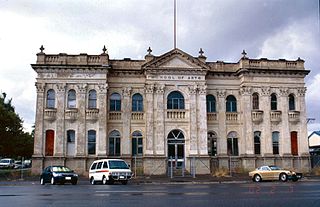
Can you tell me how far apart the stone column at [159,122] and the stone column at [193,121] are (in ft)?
8.67

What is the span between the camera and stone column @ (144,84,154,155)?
36250mm

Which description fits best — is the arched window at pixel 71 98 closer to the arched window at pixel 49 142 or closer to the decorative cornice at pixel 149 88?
the arched window at pixel 49 142

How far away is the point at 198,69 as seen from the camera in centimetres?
3784

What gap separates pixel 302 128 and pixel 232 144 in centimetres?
715

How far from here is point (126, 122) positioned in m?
37.6

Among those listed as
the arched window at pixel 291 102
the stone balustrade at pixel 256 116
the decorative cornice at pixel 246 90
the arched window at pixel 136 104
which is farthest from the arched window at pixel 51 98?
the arched window at pixel 291 102

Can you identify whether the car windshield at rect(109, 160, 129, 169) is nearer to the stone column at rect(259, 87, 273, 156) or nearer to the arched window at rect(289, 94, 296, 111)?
the stone column at rect(259, 87, 273, 156)

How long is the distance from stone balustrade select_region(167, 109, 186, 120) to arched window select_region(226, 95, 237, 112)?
492 cm

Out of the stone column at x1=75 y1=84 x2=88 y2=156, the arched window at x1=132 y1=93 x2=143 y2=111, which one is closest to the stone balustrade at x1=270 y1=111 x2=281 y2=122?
the arched window at x1=132 y1=93 x2=143 y2=111

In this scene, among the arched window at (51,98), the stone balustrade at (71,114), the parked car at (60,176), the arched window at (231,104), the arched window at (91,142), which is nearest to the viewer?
the parked car at (60,176)

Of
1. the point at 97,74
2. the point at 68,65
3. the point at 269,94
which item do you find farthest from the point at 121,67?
the point at 269,94

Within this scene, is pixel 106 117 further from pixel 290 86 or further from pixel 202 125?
pixel 290 86

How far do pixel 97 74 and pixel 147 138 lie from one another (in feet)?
25.1

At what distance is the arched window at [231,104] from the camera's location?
39500mm
